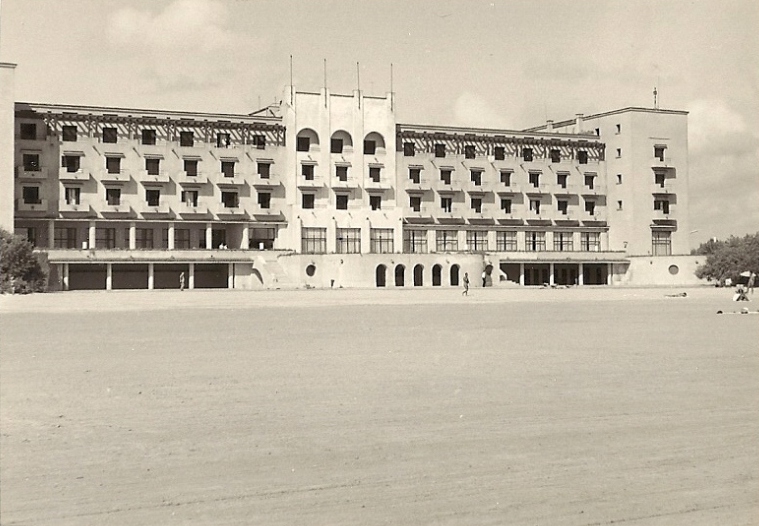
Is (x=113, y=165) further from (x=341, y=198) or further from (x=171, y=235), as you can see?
(x=341, y=198)

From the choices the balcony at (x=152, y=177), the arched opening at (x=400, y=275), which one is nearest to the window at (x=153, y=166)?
the balcony at (x=152, y=177)

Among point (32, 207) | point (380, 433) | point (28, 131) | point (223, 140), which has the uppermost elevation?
point (223, 140)

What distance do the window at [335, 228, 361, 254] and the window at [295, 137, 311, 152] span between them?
843cm

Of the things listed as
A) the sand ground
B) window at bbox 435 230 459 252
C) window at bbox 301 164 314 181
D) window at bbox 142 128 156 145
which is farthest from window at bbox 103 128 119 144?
the sand ground

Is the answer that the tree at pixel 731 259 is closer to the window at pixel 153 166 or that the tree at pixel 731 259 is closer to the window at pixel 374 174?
the window at pixel 374 174

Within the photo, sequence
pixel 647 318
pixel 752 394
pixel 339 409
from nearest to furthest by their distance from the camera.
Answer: pixel 339 409 → pixel 752 394 → pixel 647 318

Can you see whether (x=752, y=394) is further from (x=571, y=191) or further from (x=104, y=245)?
(x=571, y=191)

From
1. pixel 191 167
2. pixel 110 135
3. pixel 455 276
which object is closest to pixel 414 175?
pixel 455 276

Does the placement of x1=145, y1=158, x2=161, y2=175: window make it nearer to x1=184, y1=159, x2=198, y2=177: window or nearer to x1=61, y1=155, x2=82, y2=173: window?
x1=184, y1=159, x2=198, y2=177: window

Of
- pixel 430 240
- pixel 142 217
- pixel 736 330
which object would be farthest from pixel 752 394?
pixel 430 240

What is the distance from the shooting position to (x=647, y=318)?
3111cm

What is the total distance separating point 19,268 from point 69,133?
19.5 metres

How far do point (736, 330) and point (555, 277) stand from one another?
70.7m

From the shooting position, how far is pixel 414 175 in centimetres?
9138
